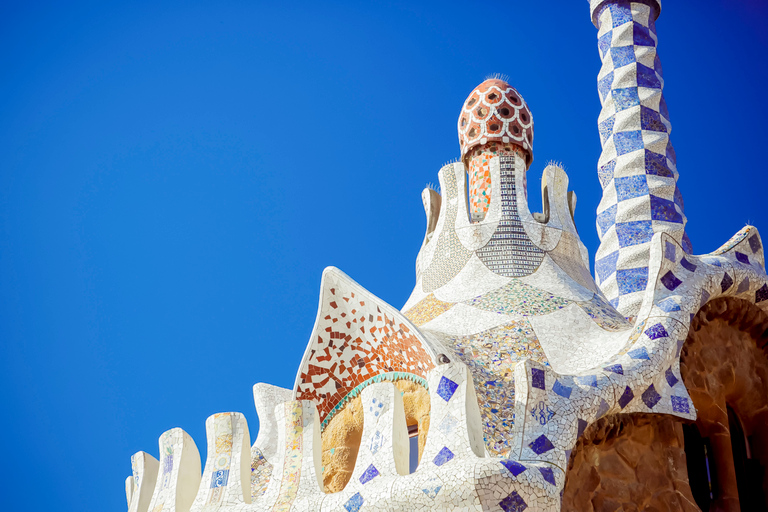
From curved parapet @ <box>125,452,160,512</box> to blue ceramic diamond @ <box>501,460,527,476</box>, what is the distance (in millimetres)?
2684

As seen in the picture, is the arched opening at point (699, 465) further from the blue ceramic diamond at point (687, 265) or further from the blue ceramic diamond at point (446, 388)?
the blue ceramic diamond at point (446, 388)

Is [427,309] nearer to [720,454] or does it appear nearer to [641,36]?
[720,454]

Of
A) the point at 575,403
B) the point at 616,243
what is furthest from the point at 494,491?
the point at 616,243

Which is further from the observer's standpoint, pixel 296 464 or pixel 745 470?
pixel 745 470

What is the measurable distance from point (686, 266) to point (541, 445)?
151cm

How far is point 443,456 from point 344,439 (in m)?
1.59

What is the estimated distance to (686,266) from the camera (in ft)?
15.5

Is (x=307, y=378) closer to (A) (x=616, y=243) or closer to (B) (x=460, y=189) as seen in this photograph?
(B) (x=460, y=189)

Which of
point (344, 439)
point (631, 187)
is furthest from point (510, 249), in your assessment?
point (631, 187)

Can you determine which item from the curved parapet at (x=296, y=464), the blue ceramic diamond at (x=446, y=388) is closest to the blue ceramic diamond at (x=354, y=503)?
the curved parapet at (x=296, y=464)

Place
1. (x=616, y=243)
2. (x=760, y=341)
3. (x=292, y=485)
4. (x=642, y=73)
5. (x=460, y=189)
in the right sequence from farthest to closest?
1. (x=642, y=73)
2. (x=616, y=243)
3. (x=460, y=189)
4. (x=760, y=341)
5. (x=292, y=485)

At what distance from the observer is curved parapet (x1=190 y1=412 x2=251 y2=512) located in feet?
15.2

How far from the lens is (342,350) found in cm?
539

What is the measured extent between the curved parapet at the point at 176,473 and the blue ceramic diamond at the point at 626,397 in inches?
95.3
